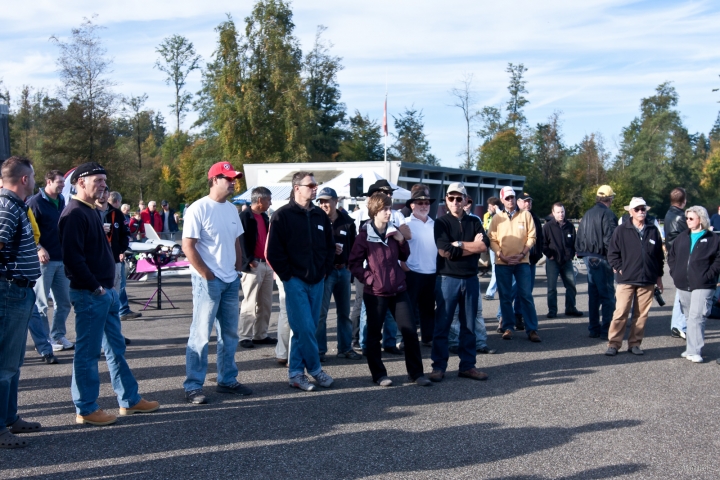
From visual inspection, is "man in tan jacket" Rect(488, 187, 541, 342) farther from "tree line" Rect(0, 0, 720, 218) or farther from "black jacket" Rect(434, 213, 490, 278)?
"tree line" Rect(0, 0, 720, 218)

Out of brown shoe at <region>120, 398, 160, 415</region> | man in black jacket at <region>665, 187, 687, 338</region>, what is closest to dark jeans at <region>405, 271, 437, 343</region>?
brown shoe at <region>120, 398, 160, 415</region>

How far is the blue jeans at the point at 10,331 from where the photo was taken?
4.67 metres

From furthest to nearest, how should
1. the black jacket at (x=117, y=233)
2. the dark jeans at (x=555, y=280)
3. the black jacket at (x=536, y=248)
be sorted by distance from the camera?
the dark jeans at (x=555, y=280), the black jacket at (x=536, y=248), the black jacket at (x=117, y=233)

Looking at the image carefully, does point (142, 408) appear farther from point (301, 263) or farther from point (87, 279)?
point (301, 263)

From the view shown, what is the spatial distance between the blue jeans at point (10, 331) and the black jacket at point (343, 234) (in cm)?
361

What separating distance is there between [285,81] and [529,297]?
3654cm

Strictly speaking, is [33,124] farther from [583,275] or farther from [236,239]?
[236,239]

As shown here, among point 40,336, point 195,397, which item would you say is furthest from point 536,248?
point 40,336

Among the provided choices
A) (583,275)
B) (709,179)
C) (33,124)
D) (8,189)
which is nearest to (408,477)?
(8,189)

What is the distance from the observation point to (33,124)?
61.0 metres

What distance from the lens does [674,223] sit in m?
9.09

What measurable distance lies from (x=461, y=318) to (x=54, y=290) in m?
4.75

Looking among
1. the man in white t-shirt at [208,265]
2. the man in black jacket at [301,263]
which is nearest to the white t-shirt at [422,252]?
the man in black jacket at [301,263]

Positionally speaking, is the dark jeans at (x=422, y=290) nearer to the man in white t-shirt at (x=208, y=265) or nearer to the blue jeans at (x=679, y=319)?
the man in white t-shirt at (x=208, y=265)
